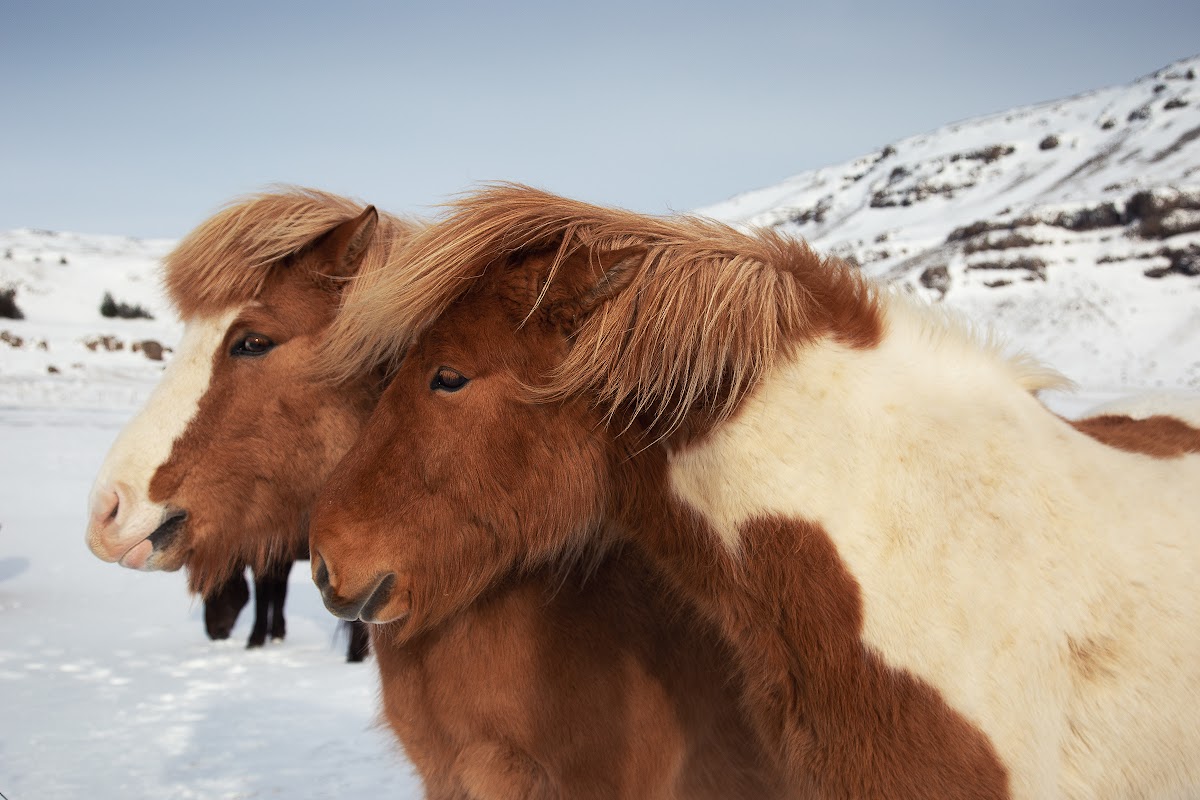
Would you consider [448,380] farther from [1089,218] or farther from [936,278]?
[1089,218]

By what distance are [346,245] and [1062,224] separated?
177 ft

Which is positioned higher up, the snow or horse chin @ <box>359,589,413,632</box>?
horse chin @ <box>359,589,413,632</box>

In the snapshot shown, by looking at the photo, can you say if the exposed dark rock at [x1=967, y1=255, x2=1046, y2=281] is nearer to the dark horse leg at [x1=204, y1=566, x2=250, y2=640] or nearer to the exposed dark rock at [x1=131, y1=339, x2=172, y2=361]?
the exposed dark rock at [x1=131, y1=339, x2=172, y2=361]

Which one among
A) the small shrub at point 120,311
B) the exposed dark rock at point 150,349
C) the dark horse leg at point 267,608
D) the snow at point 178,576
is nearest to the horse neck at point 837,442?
the snow at point 178,576

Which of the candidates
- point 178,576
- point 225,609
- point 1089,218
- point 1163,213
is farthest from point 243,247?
point 1089,218

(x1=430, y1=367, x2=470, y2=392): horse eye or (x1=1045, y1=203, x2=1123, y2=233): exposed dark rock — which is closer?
(x1=430, y1=367, x2=470, y2=392): horse eye

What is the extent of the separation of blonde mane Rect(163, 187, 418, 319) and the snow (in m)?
0.28

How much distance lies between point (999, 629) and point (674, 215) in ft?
4.48

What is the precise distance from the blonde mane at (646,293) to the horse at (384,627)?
0.96 ft

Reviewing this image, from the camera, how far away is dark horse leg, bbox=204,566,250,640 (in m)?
6.77

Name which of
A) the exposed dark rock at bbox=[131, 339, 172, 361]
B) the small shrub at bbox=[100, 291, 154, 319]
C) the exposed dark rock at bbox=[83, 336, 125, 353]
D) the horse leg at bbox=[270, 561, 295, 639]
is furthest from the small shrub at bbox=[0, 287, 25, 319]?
the horse leg at bbox=[270, 561, 295, 639]

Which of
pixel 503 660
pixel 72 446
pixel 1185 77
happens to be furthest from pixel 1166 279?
pixel 1185 77

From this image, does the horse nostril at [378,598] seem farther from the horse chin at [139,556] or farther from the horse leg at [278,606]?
the horse leg at [278,606]

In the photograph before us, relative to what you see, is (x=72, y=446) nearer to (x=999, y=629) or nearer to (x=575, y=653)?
(x=575, y=653)
